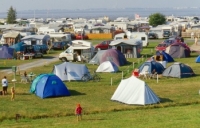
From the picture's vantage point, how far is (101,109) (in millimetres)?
19469

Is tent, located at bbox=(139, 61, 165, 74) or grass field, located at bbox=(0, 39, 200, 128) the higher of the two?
tent, located at bbox=(139, 61, 165, 74)

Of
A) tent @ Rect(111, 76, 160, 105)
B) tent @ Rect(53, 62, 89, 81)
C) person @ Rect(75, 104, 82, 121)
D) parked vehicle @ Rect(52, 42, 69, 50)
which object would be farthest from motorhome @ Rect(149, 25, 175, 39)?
person @ Rect(75, 104, 82, 121)

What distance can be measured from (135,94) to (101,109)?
217 cm

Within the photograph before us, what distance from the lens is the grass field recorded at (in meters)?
17.3

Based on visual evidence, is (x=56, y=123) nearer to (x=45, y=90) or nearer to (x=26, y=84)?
(x=45, y=90)

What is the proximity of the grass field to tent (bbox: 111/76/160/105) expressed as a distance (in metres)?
0.38

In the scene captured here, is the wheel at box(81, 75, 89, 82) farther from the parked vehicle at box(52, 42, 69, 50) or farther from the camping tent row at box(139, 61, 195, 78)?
the parked vehicle at box(52, 42, 69, 50)

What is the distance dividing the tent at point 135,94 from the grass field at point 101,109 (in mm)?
384

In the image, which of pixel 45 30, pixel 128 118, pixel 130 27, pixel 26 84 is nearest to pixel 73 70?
pixel 26 84

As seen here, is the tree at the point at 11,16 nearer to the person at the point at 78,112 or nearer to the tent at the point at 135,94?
the tent at the point at 135,94

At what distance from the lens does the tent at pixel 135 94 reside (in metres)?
20.7

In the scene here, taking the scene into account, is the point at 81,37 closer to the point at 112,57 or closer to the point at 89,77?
the point at 112,57

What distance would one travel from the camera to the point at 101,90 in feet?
79.5

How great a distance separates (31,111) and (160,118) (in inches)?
211
